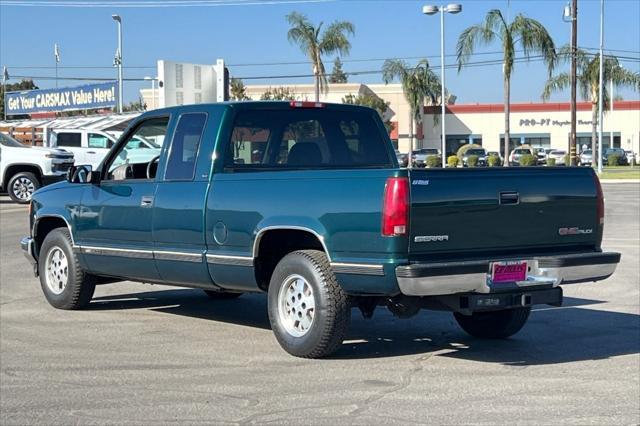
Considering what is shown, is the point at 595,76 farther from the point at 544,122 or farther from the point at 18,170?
the point at 18,170

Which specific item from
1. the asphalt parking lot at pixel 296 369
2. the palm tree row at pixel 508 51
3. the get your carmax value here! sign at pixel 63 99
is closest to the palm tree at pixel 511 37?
the palm tree row at pixel 508 51

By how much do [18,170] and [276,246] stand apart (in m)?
17.6

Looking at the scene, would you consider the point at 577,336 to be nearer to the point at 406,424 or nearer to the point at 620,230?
the point at 406,424

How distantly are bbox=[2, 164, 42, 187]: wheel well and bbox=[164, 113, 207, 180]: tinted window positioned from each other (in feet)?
53.1

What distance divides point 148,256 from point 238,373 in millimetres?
1989

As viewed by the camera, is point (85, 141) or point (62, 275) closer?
point (62, 275)

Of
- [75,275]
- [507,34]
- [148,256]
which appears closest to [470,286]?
[148,256]

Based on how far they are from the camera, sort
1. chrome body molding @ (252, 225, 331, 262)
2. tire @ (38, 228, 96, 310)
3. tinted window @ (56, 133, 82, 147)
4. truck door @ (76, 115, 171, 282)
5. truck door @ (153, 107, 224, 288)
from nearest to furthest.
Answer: chrome body molding @ (252, 225, 331, 262) → truck door @ (153, 107, 224, 288) → truck door @ (76, 115, 171, 282) → tire @ (38, 228, 96, 310) → tinted window @ (56, 133, 82, 147)

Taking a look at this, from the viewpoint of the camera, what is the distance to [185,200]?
8125mm

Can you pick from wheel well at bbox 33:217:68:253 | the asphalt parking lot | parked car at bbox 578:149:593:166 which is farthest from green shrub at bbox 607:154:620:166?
wheel well at bbox 33:217:68:253

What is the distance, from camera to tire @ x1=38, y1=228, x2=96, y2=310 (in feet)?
31.2

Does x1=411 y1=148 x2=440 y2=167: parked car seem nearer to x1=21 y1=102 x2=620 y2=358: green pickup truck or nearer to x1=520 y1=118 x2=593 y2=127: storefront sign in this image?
x1=520 y1=118 x2=593 y2=127: storefront sign

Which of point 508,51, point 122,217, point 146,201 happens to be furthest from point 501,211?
point 508,51

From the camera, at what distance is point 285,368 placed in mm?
7156
